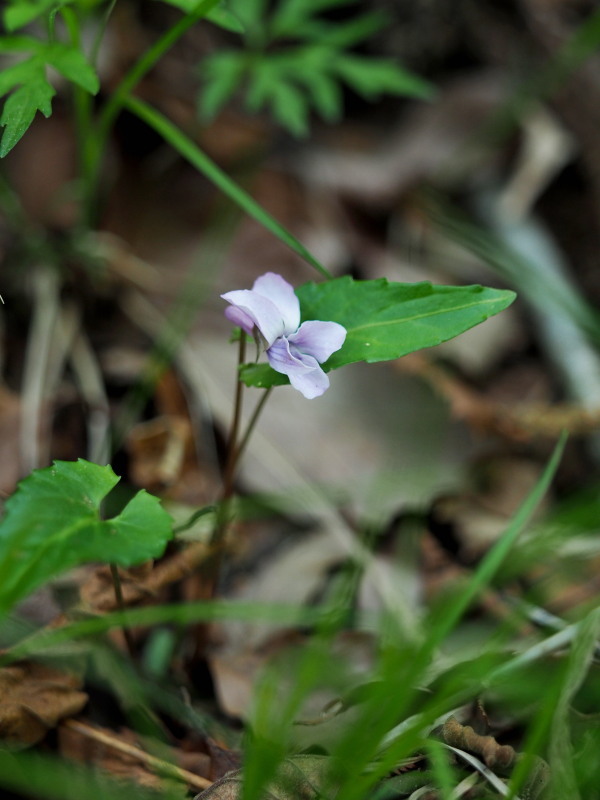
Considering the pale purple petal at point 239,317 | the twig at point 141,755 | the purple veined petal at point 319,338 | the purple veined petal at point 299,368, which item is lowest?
the twig at point 141,755

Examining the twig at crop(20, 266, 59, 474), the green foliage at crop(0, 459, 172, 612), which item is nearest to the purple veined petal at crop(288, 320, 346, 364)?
the green foliage at crop(0, 459, 172, 612)

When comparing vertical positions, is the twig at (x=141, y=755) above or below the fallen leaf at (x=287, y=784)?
below

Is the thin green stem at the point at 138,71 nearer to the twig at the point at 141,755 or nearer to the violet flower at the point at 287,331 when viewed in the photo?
the violet flower at the point at 287,331

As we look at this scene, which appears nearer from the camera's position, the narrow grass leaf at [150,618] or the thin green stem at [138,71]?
the narrow grass leaf at [150,618]

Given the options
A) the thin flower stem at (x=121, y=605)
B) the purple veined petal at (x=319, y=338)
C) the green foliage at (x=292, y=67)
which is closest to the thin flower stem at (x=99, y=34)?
the purple veined petal at (x=319, y=338)

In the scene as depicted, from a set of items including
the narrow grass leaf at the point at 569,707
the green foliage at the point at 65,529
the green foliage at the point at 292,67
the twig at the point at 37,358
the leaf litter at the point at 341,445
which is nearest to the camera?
the green foliage at the point at 65,529

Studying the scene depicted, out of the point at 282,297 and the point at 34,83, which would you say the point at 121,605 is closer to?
the point at 282,297

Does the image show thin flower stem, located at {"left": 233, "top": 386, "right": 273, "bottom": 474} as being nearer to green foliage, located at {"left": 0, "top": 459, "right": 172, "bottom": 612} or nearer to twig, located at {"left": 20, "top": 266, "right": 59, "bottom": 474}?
green foliage, located at {"left": 0, "top": 459, "right": 172, "bottom": 612}

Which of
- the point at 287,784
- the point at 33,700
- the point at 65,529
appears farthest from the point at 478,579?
the point at 33,700
